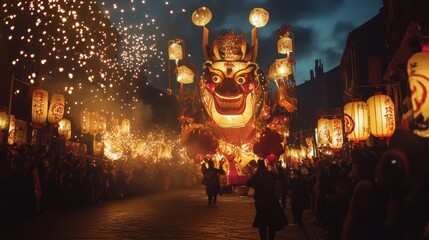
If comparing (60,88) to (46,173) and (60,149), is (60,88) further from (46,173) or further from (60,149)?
(46,173)

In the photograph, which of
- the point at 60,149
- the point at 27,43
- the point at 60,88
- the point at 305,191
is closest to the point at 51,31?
the point at 27,43

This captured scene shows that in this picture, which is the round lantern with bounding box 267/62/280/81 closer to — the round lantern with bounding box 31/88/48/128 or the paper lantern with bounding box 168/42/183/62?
the paper lantern with bounding box 168/42/183/62

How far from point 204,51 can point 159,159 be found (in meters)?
21.8

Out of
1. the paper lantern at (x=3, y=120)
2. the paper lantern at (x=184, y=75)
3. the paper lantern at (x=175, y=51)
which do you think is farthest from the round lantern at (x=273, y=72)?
the paper lantern at (x=3, y=120)

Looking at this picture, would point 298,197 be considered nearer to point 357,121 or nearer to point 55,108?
point 357,121

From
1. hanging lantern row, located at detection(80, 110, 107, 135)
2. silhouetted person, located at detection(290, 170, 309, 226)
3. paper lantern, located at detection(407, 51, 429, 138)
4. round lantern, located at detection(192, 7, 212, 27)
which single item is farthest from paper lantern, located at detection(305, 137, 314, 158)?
paper lantern, located at detection(407, 51, 429, 138)

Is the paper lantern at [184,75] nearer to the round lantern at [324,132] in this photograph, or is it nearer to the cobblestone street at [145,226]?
the round lantern at [324,132]

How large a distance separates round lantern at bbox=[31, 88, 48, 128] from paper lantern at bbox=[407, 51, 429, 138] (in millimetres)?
15511

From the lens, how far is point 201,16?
21922 mm

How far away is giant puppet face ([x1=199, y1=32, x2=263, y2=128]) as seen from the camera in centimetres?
2097

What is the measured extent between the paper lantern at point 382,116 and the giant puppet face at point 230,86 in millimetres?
7374

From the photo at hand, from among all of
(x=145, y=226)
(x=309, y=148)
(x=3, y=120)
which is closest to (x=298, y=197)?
(x=145, y=226)

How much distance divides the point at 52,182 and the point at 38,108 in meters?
3.31

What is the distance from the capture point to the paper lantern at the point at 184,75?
2303 cm
